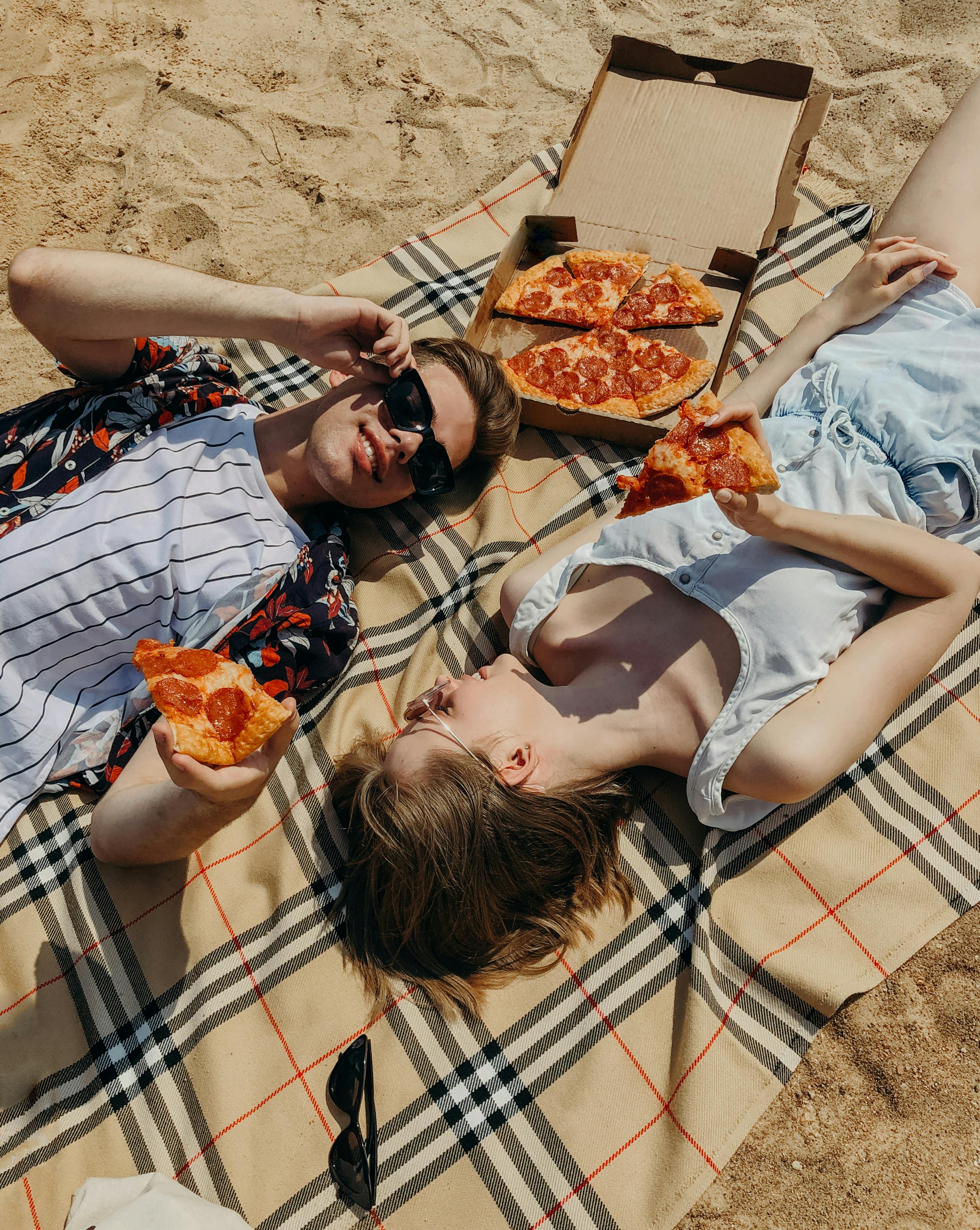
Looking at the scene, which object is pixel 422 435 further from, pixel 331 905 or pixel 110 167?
pixel 110 167

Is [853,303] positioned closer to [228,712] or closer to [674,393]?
[674,393]

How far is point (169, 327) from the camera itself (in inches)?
141

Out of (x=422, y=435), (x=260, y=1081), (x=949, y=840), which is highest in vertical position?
(x=422, y=435)

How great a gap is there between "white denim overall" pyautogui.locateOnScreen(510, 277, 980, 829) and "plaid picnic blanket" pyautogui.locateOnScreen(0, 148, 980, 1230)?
0.44 m

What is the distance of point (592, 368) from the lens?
442 cm

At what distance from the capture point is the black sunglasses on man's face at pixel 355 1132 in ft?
9.54

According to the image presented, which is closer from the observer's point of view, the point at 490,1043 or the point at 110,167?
the point at 490,1043

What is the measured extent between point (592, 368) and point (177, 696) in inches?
109

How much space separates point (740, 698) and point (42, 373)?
14.4 feet

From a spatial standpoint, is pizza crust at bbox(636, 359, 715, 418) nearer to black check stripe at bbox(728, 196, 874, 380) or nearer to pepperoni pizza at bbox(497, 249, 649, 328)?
black check stripe at bbox(728, 196, 874, 380)

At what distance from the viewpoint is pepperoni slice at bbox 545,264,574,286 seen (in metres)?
4.71

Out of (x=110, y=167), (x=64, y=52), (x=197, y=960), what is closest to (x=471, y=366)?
(x=197, y=960)

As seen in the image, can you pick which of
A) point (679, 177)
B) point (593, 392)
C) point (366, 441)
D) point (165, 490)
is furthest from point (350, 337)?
point (679, 177)

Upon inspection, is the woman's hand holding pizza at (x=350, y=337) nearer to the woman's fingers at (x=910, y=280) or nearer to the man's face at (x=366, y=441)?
the man's face at (x=366, y=441)
